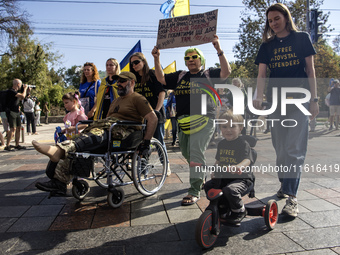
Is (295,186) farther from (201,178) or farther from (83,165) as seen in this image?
(83,165)

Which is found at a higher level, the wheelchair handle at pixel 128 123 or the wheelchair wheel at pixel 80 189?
the wheelchair handle at pixel 128 123

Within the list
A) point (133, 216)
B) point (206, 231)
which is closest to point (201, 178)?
point (133, 216)

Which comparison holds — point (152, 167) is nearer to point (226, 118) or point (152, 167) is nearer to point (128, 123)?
point (128, 123)

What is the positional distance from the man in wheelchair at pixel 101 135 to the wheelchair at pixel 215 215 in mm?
1223

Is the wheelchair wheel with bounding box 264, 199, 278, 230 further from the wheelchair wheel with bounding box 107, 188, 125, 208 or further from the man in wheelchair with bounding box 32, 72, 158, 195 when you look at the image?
the wheelchair wheel with bounding box 107, 188, 125, 208

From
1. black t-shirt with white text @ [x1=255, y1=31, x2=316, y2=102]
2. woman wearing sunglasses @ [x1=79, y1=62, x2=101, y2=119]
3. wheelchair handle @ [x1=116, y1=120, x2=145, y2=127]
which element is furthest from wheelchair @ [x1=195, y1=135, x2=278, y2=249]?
woman wearing sunglasses @ [x1=79, y1=62, x2=101, y2=119]

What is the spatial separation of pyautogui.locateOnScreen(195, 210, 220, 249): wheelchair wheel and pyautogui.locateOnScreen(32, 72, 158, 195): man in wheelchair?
53.3 inches

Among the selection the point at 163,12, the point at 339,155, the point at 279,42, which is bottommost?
the point at 339,155

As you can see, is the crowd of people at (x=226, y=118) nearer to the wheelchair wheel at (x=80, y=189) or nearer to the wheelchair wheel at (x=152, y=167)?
the wheelchair wheel at (x=152, y=167)

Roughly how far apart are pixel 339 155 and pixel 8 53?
27662 millimetres

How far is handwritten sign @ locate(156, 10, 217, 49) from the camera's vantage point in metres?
3.50

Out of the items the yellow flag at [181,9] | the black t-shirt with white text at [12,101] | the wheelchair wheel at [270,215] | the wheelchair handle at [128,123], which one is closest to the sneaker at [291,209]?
the wheelchair wheel at [270,215]

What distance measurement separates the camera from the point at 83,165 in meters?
3.24

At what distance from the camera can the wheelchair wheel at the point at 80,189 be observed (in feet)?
12.0
